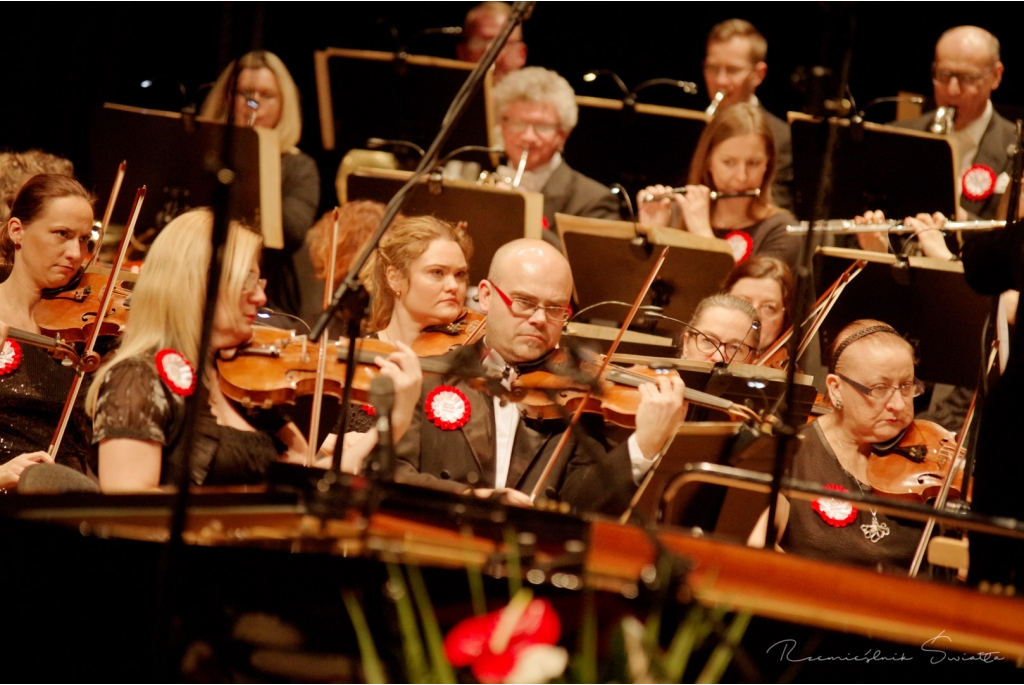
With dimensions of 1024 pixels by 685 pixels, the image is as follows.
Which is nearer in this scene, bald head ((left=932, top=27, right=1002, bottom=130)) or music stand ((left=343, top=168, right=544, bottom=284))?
music stand ((left=343, top=168, right=544, bottom=284))

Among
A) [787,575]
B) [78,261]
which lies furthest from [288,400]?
[787,575]

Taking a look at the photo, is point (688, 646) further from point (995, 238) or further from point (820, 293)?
point (820, 293)

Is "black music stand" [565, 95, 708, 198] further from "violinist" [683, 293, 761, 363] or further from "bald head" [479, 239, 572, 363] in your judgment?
"bald head" [479, 239, 572, 363]

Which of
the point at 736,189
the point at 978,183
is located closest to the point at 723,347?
the point at 736,189

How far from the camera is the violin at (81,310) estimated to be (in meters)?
3.46

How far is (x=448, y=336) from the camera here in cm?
364

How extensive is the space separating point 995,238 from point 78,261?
8.35 feet

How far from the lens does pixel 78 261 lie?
3514 mm

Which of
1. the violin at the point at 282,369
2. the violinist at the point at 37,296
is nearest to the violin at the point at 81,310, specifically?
the violinist at the point at 37,296

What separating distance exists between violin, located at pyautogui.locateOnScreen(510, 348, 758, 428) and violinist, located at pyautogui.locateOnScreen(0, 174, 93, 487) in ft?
4.03

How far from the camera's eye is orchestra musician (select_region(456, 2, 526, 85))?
4.98 m

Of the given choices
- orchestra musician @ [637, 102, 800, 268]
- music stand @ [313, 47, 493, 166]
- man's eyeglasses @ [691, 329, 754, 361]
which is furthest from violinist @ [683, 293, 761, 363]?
music stand @ [313, 47, 493, 166]

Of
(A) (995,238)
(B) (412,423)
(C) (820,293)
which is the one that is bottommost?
(B) (412,423)

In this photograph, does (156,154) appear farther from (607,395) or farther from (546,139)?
(607,395)
